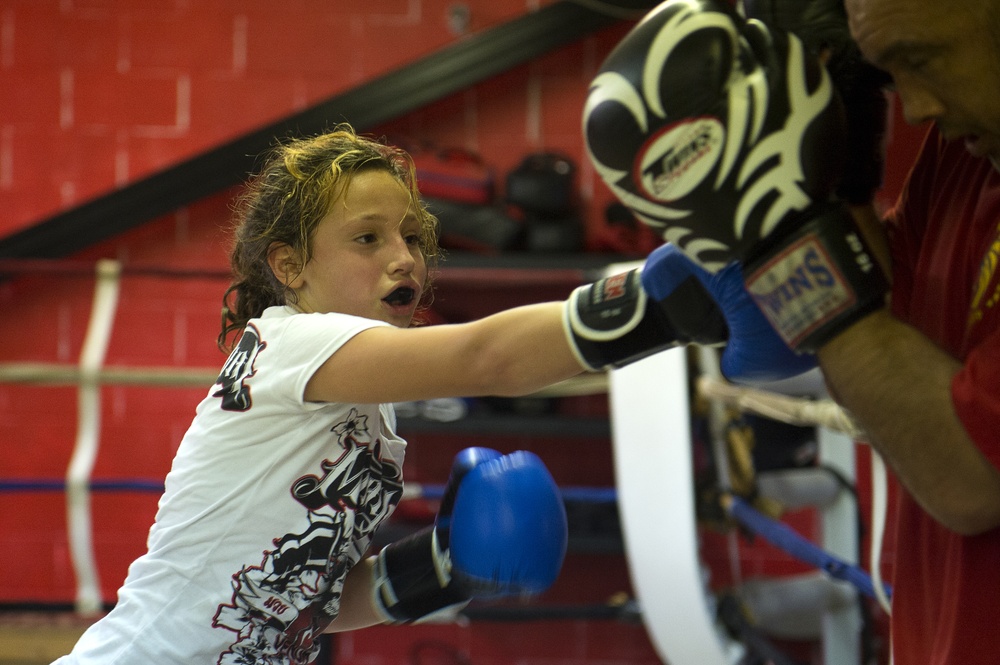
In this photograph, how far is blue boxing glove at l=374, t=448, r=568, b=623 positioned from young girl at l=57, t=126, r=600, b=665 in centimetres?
6

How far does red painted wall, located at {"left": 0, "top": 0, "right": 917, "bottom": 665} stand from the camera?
3.64 m

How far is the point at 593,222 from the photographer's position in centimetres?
363

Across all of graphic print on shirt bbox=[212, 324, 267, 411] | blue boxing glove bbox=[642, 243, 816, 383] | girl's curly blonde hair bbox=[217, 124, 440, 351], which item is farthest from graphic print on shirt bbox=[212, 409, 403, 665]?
blue boxing glove bbox=[642, 243, 816, 383]

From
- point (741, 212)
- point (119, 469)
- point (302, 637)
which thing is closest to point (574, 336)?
point (741, 212)

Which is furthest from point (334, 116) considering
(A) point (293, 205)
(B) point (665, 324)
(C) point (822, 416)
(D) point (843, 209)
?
(D) point (843, 209)

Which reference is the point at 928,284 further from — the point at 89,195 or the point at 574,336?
the point at 89,195

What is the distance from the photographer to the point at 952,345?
94 centimetres

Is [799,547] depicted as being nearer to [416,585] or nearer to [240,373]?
[416,585]

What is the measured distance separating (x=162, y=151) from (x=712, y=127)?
10.5 feet

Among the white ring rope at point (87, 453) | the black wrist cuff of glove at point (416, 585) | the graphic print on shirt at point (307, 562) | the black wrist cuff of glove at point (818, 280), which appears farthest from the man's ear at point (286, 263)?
the white ring rope at point (87, 453)

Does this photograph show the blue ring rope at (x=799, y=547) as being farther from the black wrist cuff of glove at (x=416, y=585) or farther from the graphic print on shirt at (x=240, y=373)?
the graphic print on shirt at (x=240, y=373)

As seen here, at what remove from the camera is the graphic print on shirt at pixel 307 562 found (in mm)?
1161

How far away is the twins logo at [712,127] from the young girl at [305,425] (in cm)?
18

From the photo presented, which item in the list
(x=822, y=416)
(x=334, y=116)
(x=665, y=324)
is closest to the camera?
(x=665, y=324)
